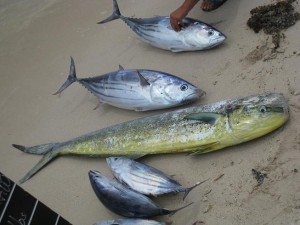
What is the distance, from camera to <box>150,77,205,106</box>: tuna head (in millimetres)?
3596

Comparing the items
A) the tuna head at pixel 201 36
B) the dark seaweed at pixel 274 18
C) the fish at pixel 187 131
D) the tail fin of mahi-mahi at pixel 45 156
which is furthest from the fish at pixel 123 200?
the dark seaweed at pixel 274 18

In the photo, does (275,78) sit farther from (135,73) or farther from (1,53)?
(1,53)

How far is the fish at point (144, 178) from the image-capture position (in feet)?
9.73

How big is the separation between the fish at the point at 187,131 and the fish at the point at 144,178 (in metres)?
0.18

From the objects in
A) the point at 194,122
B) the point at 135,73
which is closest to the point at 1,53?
the point at 135,73

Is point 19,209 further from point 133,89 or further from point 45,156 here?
point 133,89

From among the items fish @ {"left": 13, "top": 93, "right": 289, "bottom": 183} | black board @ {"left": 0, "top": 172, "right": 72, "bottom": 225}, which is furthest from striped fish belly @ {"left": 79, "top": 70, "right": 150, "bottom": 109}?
black board @ {"left": 0, "top": 172, "right": 72, "bottom": 225}

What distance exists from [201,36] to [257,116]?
140 centimetres

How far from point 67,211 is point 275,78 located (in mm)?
1987

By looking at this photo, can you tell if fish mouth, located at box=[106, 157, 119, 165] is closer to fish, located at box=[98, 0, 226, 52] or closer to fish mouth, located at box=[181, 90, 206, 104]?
fish mouth, located at box=[181, 90, 206, 104]

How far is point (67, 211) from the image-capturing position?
3.31m

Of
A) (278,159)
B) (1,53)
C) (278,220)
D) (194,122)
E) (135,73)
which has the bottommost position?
(278,220)

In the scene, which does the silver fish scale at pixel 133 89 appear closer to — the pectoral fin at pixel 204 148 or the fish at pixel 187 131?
the fish at pixel 187 131

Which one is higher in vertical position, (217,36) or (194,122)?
(217,36)
